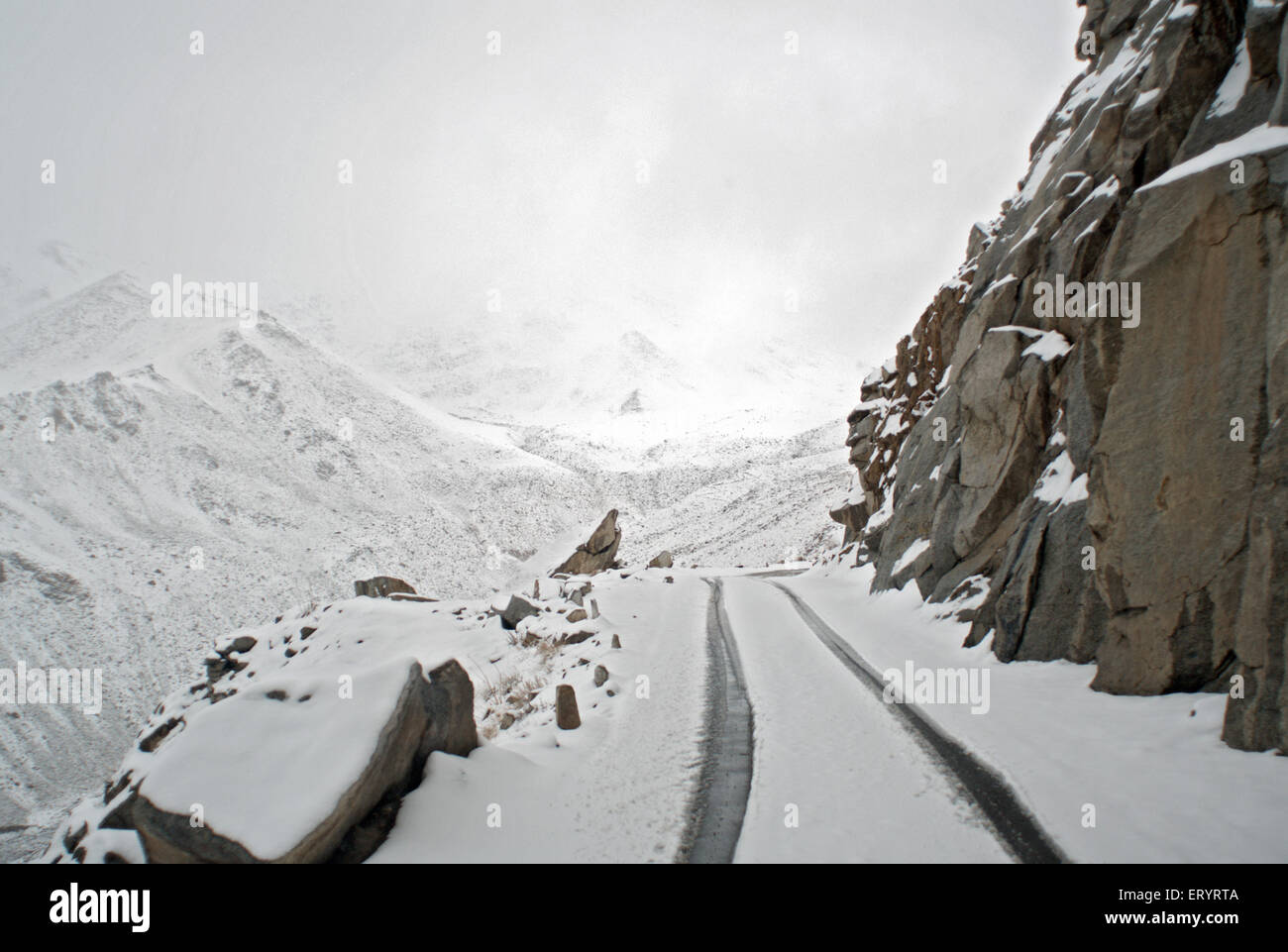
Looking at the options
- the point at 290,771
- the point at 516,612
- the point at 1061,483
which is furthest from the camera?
the point at 516,612

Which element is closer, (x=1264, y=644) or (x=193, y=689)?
(x=1264, y=644)

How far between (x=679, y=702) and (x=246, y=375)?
210 feet

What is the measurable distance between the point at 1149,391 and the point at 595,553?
28307 mm

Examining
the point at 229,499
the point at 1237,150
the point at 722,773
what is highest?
the point at 1237,150

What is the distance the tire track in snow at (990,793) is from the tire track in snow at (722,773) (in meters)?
2.24

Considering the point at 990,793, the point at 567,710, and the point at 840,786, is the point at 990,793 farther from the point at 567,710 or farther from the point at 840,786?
the point at 567,710

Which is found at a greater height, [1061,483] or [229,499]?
[229,499]

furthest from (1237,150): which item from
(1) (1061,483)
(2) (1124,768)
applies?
(2) (1124,768)

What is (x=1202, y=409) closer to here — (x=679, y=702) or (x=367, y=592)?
(x=679, y=702)

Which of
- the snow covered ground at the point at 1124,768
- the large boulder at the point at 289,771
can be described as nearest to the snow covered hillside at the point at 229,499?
the large boulder at the point at 289,771

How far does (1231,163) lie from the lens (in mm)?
7355

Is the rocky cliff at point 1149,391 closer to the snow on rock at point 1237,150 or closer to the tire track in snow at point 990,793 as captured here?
the snow on rock at point 1237,150

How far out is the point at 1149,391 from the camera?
8.23 meters
